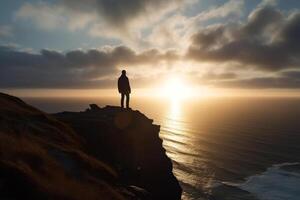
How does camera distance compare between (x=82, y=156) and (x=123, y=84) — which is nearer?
(x=82, y=156)

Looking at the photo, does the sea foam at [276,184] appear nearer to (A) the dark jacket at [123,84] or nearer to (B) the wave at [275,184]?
(B) the wave at [275,184]

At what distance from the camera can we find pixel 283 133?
15988 centimetres

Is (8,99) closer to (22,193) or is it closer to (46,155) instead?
(46,155)

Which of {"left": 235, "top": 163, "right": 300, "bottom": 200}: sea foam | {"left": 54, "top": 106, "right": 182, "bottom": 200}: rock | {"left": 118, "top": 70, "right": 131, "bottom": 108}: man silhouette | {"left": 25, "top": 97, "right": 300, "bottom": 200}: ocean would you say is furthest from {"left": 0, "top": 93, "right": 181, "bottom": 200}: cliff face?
{"left": 235, "top": 163, "right": 300, "bottom": 200}: sea foam

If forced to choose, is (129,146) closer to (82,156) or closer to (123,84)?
(123,84)

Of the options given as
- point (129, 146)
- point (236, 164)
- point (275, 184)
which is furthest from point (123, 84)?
point (236, 164)

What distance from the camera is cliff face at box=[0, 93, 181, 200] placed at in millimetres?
17062

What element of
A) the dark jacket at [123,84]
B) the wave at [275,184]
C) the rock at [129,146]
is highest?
the dark jacket at [123,84]

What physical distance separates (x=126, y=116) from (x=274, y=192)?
1854 inches

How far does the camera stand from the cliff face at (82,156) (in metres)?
17.1

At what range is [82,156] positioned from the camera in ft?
80.6

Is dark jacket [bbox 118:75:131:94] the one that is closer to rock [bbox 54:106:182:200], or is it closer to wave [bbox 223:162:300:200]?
rock [bbox 54:106:182:200]

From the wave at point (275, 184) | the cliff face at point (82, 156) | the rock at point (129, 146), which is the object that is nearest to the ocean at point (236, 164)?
the wave at point (275, 184)

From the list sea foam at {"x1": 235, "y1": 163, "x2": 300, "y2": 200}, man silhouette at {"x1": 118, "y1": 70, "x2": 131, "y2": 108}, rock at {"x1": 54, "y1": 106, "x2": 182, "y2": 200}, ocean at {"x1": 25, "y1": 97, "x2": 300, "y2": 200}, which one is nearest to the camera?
rock at {"x1": 54, "y1": 106, "x2": 182, "y2": 200}
